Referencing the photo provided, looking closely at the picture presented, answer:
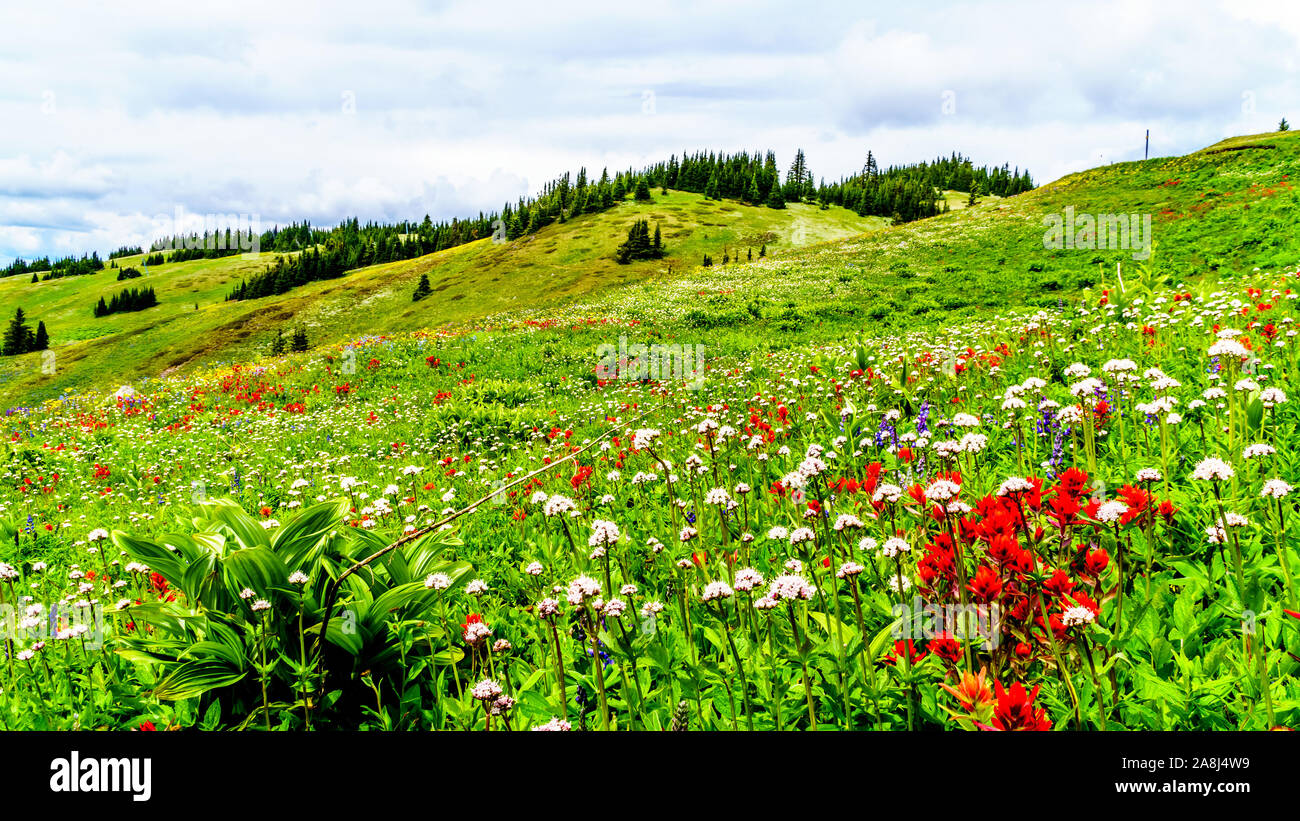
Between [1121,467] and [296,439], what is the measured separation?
41.5ft

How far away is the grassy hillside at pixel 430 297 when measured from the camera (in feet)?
169

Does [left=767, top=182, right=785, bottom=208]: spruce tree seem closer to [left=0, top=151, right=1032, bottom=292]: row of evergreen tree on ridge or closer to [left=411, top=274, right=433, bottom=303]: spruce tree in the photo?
[left=0, top=151, right=1032, bottom=292]: row of evergreen tree on ridge

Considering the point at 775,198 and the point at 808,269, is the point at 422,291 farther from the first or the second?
the point at 775,198

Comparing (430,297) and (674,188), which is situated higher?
(674,188)

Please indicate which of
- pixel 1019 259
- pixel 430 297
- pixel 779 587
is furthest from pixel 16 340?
pixel 779 587

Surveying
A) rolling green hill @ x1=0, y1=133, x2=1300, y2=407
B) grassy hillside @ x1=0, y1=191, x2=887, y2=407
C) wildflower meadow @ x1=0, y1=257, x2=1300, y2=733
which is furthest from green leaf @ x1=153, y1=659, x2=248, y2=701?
grassy hillside @ x1=0, y1=191, x2=887, y2=407

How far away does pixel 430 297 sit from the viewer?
206 ft

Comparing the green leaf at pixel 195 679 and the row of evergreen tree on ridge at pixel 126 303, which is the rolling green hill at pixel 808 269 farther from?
the green leaf at pixel 195 679

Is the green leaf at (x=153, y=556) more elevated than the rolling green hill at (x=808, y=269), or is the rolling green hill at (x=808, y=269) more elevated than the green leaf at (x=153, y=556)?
the rolling green hill at (x=808, y=269)

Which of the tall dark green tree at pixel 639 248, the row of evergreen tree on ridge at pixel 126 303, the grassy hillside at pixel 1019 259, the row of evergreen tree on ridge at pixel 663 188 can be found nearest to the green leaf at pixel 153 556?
the grassy hillside at pixel 1019 259

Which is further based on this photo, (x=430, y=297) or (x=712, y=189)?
(x=712, y=189)
